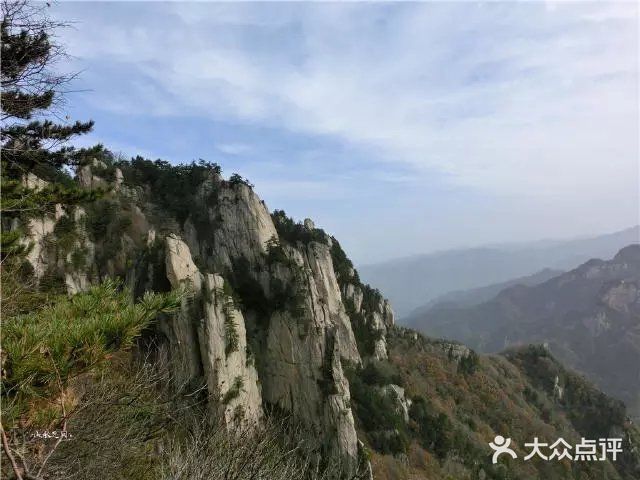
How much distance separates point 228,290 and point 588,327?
162298mm

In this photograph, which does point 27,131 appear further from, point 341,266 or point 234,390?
point 341,266

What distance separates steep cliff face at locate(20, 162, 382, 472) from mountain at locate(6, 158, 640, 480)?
3.4 inches

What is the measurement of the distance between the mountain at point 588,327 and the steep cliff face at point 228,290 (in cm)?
10635

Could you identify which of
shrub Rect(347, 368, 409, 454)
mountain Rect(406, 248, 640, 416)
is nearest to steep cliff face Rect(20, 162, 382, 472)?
shrub Rect(347, 368, 409, 454)

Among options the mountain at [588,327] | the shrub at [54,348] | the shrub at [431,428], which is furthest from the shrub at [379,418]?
the mountain at [588,327]

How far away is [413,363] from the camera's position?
4481 centimetres

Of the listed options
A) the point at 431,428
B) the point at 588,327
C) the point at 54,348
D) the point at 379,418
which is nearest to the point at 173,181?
the point at 379,418

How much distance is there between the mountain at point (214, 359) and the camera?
3838mm

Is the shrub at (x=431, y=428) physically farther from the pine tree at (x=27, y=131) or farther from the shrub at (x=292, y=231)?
the pine tree at (x=27, y=131)

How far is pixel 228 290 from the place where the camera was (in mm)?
20578

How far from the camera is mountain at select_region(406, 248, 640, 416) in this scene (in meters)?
118

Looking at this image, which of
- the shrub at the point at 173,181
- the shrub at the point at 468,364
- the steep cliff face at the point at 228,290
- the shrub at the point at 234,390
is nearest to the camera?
the shrub at the point at 234,390

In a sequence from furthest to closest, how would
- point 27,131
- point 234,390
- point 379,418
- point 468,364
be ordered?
point 468,364 < point 379,418 < point 234,390 < point 27,131

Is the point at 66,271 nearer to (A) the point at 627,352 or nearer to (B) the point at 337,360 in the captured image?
(B) the point at 337,360
